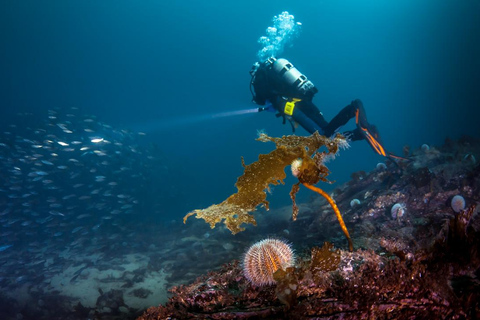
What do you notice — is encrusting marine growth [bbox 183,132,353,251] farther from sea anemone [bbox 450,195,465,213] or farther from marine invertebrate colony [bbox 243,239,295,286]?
sea anemone [bbox 450,195,465,213]

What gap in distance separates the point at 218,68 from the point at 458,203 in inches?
3748

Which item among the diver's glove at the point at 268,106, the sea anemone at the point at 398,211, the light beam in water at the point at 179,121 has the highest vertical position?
the light beam in water at the point at 179,121

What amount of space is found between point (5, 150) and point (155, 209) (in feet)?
48.9

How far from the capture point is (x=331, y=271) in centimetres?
225

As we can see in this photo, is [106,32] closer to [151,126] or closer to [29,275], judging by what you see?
[151,126]

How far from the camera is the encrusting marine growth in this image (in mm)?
2672

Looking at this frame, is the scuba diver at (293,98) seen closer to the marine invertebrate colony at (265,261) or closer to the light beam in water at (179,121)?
the marine invertebrate colony at (265,261)

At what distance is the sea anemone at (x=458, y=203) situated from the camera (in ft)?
16.7

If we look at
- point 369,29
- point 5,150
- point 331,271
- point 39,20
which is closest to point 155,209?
point 5,150

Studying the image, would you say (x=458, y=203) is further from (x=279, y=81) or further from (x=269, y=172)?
(x=279, y=81)

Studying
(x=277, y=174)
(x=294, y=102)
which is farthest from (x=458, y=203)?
(x=294, y=102)

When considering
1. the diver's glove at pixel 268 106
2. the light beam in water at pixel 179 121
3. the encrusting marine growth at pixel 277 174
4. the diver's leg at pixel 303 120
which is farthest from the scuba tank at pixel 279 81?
the light beam in water at pixel 179 121

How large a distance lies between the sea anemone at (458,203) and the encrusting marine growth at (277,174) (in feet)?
14.0

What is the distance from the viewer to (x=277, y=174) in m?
3.04
